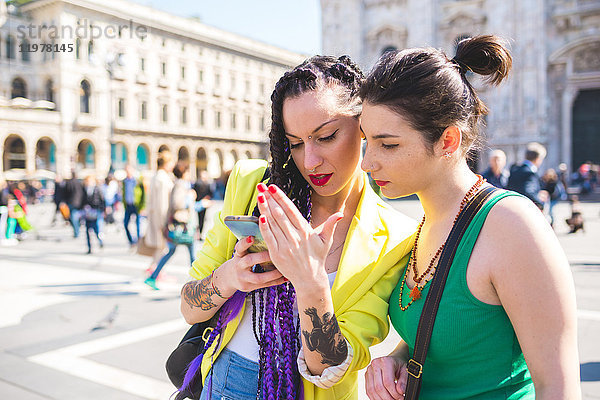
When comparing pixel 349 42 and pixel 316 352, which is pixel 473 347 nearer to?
pixel 316 352

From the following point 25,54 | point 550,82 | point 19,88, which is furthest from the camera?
point 19,88

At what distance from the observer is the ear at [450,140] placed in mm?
1399

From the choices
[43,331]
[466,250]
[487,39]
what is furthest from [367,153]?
[43,331]

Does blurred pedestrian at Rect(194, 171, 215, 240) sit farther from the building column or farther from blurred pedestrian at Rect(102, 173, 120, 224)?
the building column

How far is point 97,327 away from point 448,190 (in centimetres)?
460

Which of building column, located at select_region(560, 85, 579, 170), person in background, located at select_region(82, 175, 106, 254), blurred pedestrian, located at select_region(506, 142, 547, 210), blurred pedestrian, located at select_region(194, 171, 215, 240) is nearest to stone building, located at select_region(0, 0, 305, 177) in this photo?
building column, located at select_region(560, 85, 579, 170)

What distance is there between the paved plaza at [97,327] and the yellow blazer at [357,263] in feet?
7.29

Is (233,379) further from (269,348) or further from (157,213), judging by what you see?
(157,213)

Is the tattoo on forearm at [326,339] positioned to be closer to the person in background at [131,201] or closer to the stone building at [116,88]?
the person in background at [131,201]

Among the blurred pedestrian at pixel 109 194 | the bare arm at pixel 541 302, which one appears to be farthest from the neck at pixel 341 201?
the blurred pedestrian at pixel 109 194

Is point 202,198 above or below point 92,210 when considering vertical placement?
above

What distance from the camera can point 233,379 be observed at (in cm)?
164

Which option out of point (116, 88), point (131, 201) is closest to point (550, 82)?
point (131, 201)

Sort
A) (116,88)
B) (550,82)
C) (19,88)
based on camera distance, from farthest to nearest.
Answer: (116,88) < (19,88) < (550,82)
